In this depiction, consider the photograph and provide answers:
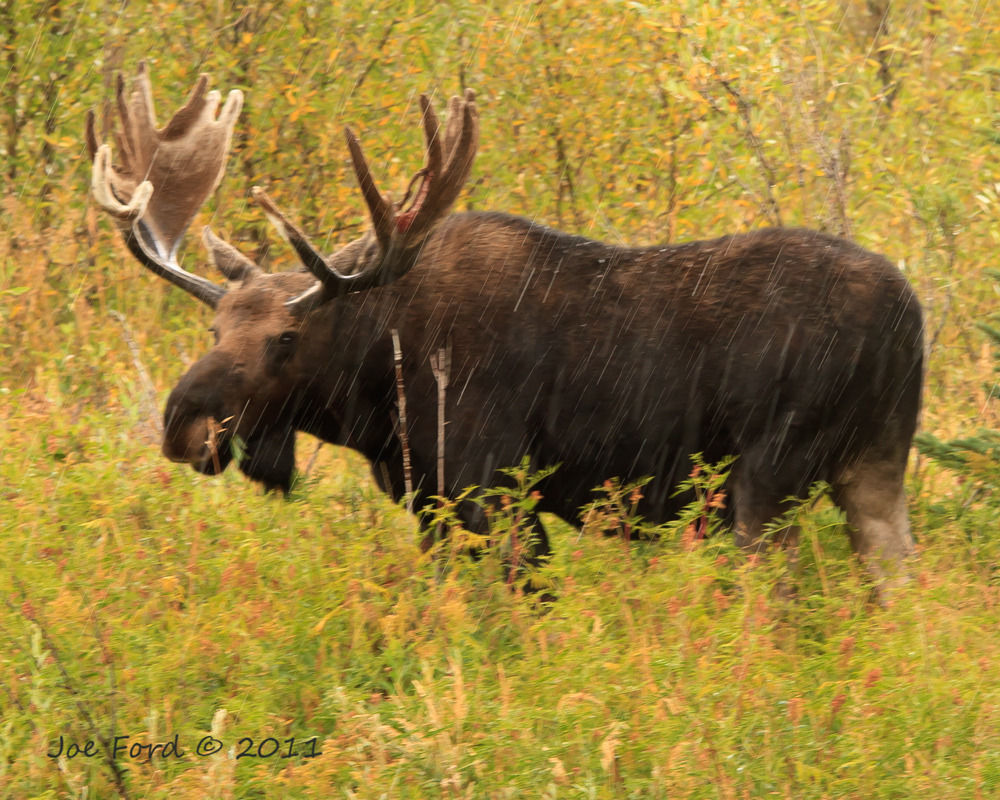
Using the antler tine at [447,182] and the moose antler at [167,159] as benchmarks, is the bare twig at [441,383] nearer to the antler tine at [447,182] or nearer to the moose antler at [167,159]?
the antler tine at [447,182]

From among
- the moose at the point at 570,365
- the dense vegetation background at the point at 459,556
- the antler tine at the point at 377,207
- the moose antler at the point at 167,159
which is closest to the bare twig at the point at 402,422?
the moose at the point at 570,365

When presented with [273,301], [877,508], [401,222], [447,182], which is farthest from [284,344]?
[877,508]

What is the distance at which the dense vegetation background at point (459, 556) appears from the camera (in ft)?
11.2

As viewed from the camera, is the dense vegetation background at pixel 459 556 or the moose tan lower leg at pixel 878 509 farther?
the moose tan lower leg at pixel 878 509

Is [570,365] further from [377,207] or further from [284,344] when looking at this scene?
[284,344]

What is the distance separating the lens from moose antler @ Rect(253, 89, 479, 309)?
4883mm

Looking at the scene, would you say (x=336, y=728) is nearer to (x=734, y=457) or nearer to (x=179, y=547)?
(x=179, y=547)

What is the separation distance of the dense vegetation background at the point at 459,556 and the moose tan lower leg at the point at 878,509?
3.8 inches

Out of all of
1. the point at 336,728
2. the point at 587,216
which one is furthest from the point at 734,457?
the point at 587,216

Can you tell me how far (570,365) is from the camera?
5137 millimetres

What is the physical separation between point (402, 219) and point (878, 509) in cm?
239

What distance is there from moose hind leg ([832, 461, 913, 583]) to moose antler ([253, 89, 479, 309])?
2083mm

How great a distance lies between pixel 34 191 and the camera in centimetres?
872

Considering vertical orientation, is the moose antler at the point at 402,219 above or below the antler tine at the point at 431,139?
below
